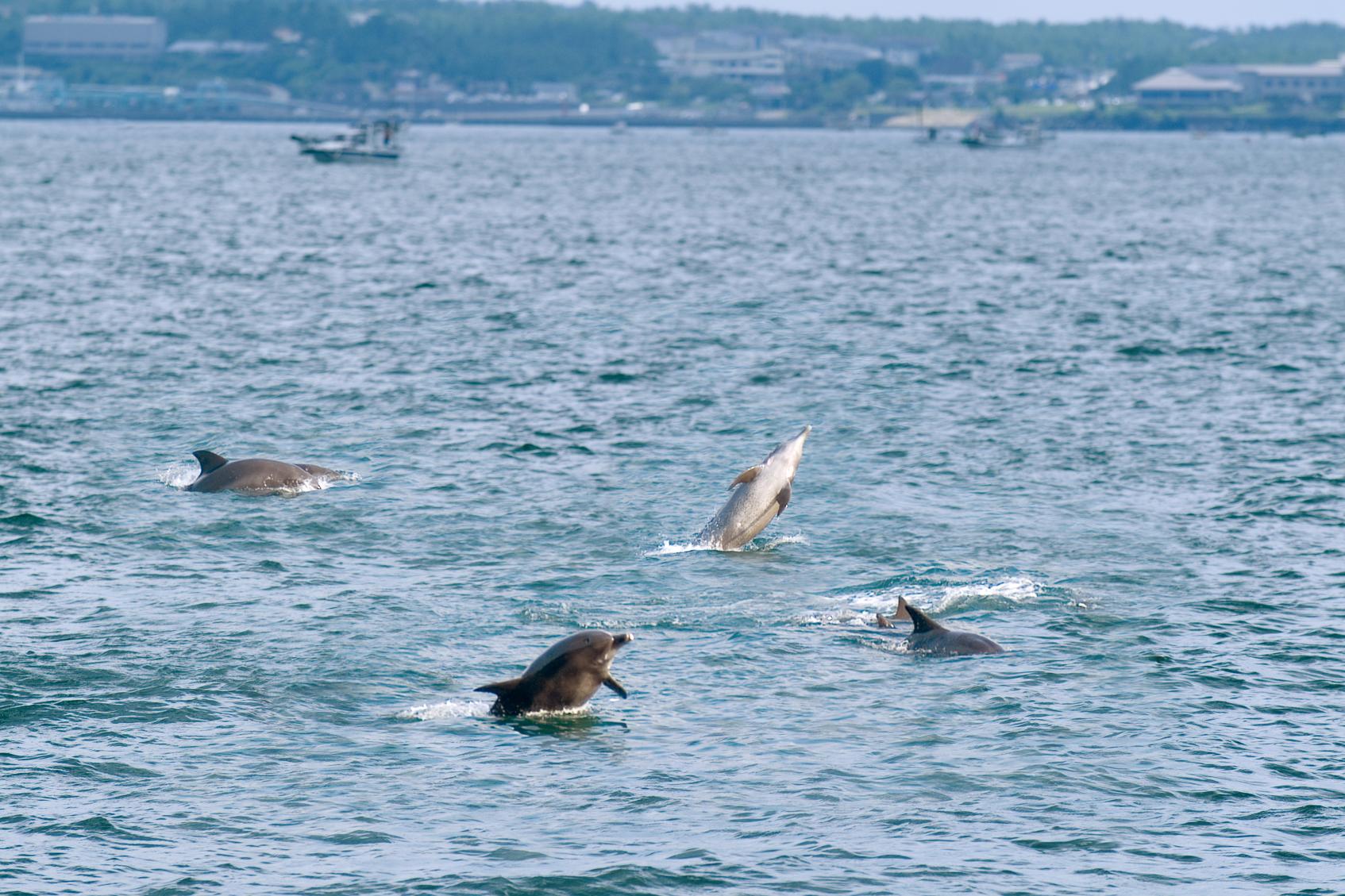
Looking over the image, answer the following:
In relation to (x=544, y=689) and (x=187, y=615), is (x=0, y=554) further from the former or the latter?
(x=544, y=689)

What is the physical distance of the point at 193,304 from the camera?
56969 mm

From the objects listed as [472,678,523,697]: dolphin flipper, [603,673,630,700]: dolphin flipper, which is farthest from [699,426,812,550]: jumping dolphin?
[603,673,630,700]: dolphin flipper

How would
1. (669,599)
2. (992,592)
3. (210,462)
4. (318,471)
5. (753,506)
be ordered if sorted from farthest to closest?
(318,471) → (210,462) → (753,506) → (992,592) → (669,599)

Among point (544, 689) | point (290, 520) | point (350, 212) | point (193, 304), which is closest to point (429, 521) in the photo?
point (290, 520)

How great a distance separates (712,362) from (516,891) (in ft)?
105

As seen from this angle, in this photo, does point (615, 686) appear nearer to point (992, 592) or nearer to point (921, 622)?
point (921, 622)

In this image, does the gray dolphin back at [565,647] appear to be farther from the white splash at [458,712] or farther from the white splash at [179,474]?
the white splash at [179,474]

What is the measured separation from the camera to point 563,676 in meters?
18.7

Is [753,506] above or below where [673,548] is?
above

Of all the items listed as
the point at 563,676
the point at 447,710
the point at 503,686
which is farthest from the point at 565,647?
the point at 447,710

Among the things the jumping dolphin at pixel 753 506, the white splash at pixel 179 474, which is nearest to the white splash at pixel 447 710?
the jumping dolphin at pixel 753 506

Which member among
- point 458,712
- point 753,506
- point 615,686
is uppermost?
point 753,506

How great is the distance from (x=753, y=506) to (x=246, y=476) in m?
8.77

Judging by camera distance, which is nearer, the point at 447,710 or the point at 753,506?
the point at 447,710
